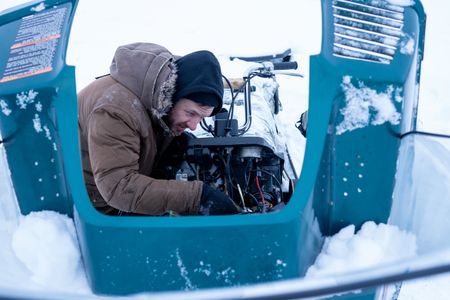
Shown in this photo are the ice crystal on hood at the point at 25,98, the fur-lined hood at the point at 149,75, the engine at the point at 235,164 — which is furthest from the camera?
the engine at the point at 235,164

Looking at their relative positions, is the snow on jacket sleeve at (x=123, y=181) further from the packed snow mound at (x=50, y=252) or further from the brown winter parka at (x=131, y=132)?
the packed snow mound at (x=50, y=252)

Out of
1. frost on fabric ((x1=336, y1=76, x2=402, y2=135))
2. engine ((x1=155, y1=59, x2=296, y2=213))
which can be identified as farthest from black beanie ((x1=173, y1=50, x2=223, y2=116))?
frost on fabric ((x1=336, y1=76, x2=402, y2=135))

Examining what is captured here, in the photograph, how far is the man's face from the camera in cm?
250

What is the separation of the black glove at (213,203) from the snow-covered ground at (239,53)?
48 cm

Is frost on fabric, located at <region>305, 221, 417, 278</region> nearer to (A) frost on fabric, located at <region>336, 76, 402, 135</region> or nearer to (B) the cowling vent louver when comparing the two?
(A) frost on fabric, located at <region>336, 76, 402, 135</region>

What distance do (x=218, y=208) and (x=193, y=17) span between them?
596 centimetres

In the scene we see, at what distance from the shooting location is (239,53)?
599 cm

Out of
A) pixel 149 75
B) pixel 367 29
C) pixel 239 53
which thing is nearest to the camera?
pixel 367 29

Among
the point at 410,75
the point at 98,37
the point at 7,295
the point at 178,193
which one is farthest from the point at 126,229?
the point at 98,37

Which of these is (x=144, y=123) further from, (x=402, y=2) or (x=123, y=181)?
(x=402, y=2)

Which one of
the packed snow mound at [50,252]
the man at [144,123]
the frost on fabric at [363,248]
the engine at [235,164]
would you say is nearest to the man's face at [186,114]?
the man at [144,123]

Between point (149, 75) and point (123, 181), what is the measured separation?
513mm

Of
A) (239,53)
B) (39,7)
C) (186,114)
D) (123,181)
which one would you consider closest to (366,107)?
(186,114)

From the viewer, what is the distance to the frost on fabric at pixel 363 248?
6.16 feet
